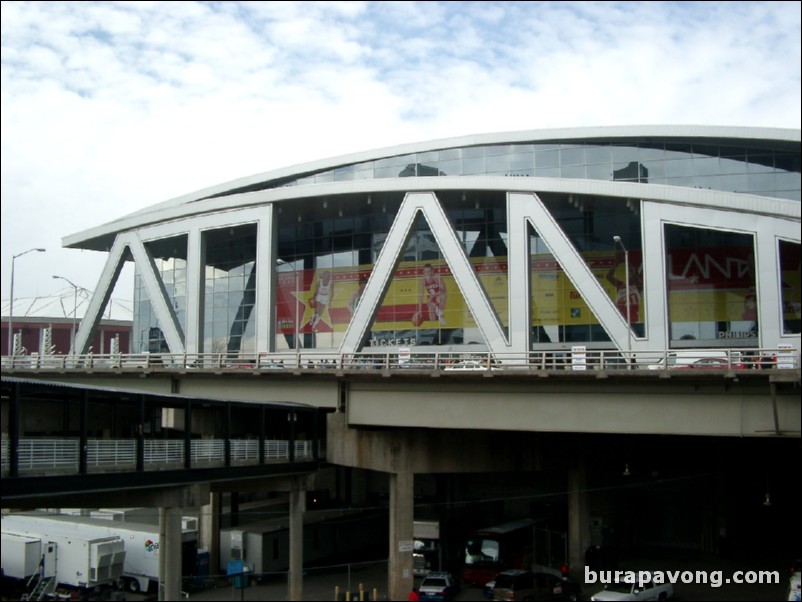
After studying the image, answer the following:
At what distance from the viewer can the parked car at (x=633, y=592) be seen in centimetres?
3306

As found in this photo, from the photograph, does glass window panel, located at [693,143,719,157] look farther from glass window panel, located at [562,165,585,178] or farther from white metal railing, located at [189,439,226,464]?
white metal railing, located at [189,439,226,464]

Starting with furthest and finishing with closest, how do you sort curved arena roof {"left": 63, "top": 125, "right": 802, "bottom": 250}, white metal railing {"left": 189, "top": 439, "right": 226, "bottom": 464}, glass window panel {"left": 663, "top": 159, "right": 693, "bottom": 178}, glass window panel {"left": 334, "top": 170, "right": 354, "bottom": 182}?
glass window panel {"left": 334, "top": 170, "right": 354, "bottom": 182}
glass window panel {"left": 663, "top": 159, "right": 693, "bottom": 178}
curved arena roof {"left": 63, "top": 125, "right": 802, "bottom": 250}
white metal railing {"left": 189, "top": 439, "right": 226, "bottom": 464}

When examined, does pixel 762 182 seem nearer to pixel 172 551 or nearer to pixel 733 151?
Result: pixel 733 151

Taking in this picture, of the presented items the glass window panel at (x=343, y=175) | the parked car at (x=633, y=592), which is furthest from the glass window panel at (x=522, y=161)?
the parked car at (x=633, y=592)

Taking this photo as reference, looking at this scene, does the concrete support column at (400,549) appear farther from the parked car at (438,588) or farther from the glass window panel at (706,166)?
the glass window panel at (706,166)

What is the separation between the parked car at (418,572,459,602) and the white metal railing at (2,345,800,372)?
9174mm

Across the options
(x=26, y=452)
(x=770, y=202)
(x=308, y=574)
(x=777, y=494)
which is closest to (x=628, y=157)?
(x=770, y=202)

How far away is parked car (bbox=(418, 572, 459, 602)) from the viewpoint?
3575cm

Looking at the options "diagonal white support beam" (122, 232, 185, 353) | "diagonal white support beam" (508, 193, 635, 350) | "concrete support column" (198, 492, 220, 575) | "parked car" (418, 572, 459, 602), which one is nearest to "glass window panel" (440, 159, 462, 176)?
"diagonal white support beam" (508, 193, 635, 350)

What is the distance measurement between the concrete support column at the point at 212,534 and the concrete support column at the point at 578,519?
17890 millimetres

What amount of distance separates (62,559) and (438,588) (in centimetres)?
1618

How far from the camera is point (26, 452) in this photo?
72.6ft

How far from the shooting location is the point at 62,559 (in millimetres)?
36094

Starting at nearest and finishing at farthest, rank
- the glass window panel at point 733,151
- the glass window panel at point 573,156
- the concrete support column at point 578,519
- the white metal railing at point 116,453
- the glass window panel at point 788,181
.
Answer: the white metal railing at point 116,453
the concrete support column at point 578,519
the glass window panel at point 788,181
the glass window panel at point 733,151
the glass window panel at point 573,156
